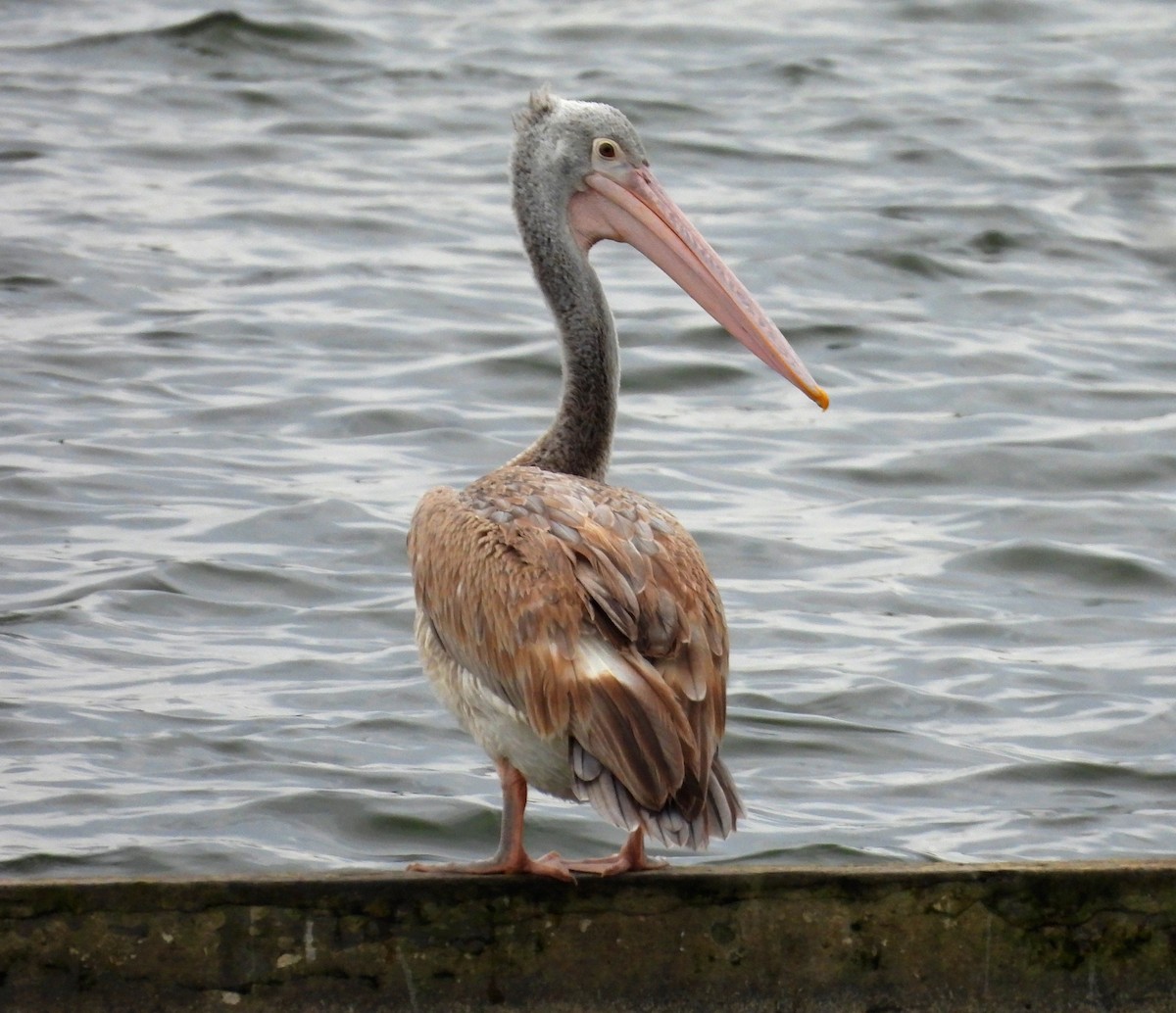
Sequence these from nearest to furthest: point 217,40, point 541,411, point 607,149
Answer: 1. point 607,149
2. point 541,411
3. point 217,40

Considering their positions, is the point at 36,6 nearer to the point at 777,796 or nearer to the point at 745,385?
the point at 745,385

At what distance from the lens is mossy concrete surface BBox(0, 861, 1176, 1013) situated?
369 cm

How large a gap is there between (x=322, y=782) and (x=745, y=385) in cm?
505

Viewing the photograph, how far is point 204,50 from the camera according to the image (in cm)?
1661

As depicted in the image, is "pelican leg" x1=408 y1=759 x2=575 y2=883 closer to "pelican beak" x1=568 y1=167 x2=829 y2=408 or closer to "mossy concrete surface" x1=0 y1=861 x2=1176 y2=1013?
"mossy concrete surface" x1=0 y1=861 x2=1176 y2=1013

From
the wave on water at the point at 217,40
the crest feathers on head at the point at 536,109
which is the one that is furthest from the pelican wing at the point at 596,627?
the wave on water at the point at 217,40

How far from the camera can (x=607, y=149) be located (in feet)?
17.9

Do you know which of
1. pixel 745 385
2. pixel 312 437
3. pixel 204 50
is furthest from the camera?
pixel 204 50

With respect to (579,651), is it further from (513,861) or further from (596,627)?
(513,861)

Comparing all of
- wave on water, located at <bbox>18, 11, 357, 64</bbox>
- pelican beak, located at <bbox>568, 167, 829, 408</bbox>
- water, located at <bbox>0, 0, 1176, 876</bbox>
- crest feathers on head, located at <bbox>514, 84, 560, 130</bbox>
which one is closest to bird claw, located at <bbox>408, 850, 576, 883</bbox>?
water, located at <bbox>0, 0, 1176, 876</bbox>

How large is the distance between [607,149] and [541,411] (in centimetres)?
458

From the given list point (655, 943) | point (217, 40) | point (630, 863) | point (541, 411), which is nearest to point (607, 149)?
point (630, 863)

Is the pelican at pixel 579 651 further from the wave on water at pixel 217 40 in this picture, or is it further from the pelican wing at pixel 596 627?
the wave on water at pixel 217 40

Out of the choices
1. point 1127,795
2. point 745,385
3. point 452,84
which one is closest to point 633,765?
point 1127,795
